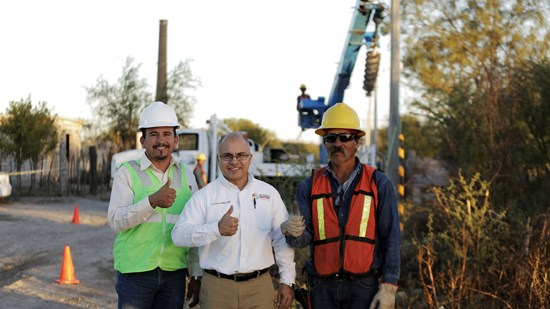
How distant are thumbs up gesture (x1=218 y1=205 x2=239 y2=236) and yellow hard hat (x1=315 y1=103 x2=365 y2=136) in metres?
0.95

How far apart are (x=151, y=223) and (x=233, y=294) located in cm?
75

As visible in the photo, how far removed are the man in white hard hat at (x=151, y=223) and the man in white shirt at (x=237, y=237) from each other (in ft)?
0.77

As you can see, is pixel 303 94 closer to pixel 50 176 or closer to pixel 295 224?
pixel 50 176

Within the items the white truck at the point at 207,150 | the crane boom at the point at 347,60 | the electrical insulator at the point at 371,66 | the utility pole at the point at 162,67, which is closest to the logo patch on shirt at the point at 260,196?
the electrical insulator at the point at 371,66

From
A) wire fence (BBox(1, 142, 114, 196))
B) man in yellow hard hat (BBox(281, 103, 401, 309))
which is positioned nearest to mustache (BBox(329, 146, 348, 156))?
man in yellow hard hat (BBox(281, 103, 401, 309))

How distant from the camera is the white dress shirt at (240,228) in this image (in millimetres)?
3203

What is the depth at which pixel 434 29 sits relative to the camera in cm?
2039

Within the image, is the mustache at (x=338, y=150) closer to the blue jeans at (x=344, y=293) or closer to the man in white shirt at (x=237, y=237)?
the man in white shirt at (x=237, y=237)

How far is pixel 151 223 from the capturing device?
3.43 meters

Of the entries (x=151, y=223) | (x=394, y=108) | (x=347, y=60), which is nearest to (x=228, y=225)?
(x=151, y=223)

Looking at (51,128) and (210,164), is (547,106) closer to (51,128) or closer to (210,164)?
(210,164)

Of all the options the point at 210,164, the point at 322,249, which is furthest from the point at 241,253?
the point at 210,164

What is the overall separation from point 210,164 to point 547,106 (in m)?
9.69

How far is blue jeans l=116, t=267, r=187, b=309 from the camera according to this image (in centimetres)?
332
